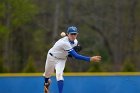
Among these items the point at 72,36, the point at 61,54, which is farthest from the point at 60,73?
the point at 72,36

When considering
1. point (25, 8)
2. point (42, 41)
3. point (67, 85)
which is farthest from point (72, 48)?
point (42, 41)

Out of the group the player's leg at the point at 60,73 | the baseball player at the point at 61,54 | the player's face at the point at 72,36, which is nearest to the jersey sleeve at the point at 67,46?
the baseball player at the point at 61,54

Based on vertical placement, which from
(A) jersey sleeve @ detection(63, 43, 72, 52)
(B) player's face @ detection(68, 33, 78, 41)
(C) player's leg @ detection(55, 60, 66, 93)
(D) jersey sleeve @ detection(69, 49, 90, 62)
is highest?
(B) player's face @ detection(68, 33, 78, 41)

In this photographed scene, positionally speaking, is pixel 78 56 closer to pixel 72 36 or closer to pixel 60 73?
pixel 72 36

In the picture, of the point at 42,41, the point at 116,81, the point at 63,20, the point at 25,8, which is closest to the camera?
the point at 116,81

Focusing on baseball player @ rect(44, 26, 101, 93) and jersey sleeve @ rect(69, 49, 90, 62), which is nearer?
jersey sleeve @ rect(69, 49, 90, 62)

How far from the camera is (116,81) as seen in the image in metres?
10.2

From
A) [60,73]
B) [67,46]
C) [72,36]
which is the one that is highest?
[72,36]

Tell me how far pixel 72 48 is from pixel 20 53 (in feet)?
79.6

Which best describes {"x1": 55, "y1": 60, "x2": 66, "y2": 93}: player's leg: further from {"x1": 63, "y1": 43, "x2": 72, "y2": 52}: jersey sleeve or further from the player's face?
the player's face

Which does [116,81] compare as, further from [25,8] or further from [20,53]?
[20,53]

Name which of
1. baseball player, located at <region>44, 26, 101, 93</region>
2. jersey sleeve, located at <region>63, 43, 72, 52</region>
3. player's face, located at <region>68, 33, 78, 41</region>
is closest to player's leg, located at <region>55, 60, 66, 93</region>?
baseball player, located at <region>44, 26, 101, 93</region>

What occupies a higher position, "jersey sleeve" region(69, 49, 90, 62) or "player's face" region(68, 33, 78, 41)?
"player's face" region(68, 33, 78, 41)

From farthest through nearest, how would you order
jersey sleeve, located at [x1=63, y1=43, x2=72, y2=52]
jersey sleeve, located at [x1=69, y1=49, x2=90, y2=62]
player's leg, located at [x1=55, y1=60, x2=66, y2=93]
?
1. player's leg, located at [x1=55, y1=60, x2=66, y2=93]
2. jersey sleeve, located at [x1=63, y1=43, x2=72, y2=52]
3. jersey sleeve, located at [x1=69, y1=49, x2=90, y2=62]
